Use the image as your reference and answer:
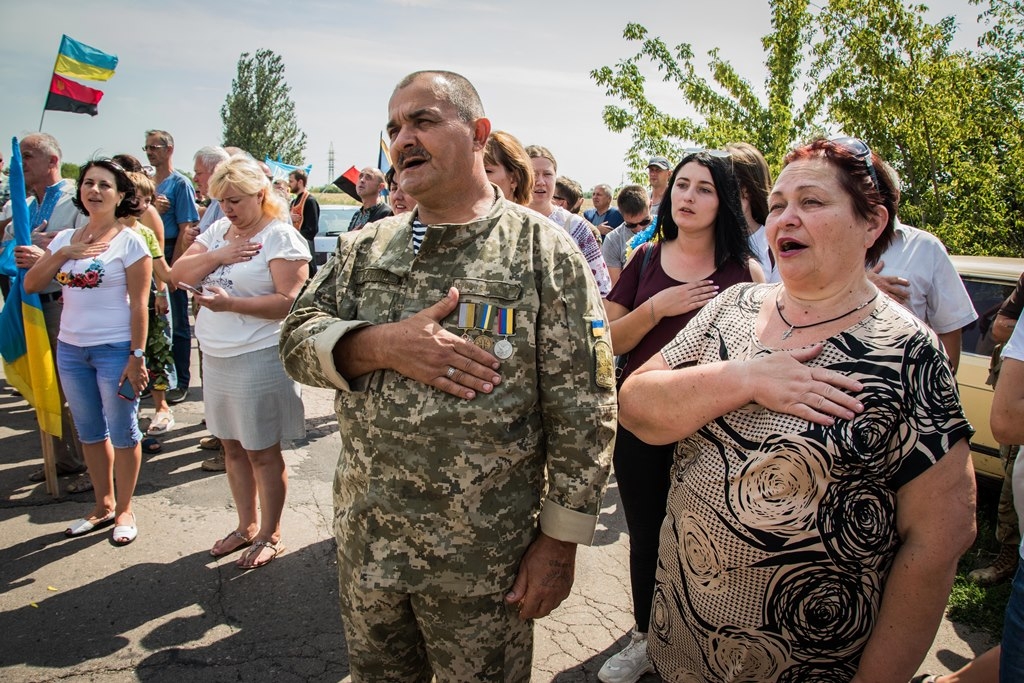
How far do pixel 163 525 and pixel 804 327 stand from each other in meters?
3.91

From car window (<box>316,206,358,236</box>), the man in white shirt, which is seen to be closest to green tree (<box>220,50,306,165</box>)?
car window (<box>316,206,358,236</box>)

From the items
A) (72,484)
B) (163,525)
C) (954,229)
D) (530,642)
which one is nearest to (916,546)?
(530,642)

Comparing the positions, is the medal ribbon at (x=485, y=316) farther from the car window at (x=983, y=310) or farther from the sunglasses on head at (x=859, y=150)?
the car window at (x=983, y=310)

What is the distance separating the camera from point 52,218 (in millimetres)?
5125

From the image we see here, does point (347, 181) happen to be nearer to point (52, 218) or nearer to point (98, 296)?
point (52, 218)

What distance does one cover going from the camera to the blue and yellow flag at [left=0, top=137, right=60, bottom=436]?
14.1 feet

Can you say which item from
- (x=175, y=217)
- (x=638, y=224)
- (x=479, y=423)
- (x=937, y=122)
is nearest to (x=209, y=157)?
(x=175, y=217)

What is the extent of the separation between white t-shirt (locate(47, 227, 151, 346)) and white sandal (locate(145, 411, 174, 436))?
6.21ft

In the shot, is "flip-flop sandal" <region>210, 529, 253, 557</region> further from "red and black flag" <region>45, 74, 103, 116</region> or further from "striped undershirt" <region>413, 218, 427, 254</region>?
"red and black flag" <region>45, 74, 103, 116</region>

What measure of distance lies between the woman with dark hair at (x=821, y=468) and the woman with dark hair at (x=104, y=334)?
3342 mm

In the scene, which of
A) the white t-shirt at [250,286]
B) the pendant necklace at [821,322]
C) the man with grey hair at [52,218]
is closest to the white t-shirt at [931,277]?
the pendant necklace at [821,322]

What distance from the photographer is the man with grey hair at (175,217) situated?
6562 millimetres

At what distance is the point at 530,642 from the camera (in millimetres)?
2031

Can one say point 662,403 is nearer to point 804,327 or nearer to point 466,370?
point 804,327
